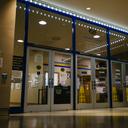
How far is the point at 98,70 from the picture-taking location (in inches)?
370

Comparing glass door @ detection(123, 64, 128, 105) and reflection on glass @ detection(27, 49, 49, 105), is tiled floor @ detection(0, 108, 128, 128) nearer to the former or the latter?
reflection on glass @ detection(27, 49, 49, 105)

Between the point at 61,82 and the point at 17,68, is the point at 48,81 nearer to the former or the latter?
the point at 61,82

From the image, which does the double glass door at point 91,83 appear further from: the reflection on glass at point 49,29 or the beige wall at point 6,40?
the beige wall at point 6,40

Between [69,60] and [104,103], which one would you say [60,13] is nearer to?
[69,60]

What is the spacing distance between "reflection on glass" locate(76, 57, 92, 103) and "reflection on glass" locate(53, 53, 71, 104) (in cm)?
50

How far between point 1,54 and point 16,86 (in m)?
1.31

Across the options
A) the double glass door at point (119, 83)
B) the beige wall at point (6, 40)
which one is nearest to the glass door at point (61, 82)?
Result: the beige wall at point (6, 40)

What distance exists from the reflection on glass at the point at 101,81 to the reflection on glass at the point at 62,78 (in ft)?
5.19

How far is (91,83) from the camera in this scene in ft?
29.3

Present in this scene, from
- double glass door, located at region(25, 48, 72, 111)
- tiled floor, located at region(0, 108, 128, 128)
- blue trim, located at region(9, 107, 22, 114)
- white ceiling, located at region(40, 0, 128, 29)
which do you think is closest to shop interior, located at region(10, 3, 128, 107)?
double glass door, located at region(25, 48, 72, 111)

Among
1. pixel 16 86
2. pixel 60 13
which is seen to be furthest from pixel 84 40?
pixel 16 86

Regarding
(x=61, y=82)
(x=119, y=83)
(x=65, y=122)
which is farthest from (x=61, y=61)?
(x=65, y=122)

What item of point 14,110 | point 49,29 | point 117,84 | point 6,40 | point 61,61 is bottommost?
point 14,110

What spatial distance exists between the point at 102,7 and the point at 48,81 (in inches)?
137
